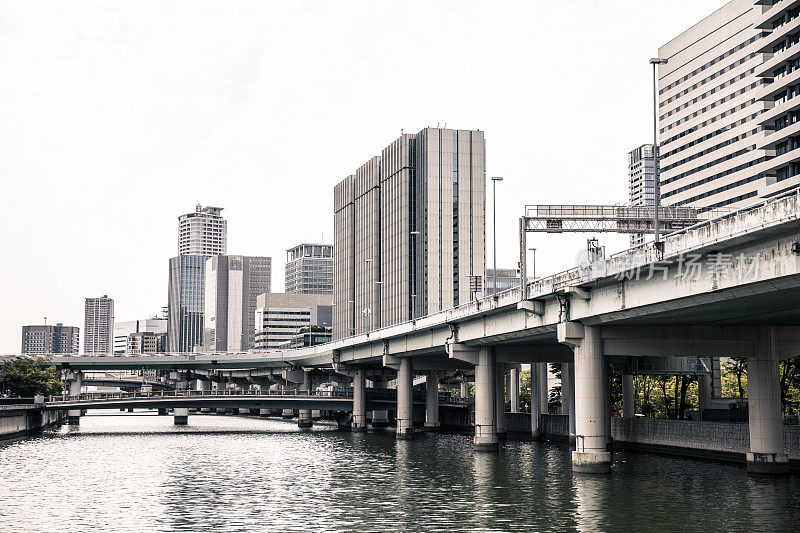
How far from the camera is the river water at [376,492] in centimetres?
4188

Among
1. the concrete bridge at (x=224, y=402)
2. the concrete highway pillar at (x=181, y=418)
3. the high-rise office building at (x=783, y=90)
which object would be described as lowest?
the concrete highway pillar at (x=181, y=418)

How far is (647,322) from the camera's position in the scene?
201 feet

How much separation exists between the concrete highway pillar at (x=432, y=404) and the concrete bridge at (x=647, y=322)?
22667mm

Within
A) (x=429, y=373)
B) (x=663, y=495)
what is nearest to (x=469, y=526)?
(x=663, y=495)

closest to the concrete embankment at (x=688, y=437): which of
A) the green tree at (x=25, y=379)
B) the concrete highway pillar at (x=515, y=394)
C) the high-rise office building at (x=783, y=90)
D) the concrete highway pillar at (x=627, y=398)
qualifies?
the concrete highway pillar at (x=627, y=398)

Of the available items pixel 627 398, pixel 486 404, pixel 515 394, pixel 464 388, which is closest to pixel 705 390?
pixel 627 398

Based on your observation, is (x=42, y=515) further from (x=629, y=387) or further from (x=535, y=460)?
(x=629, y=387)

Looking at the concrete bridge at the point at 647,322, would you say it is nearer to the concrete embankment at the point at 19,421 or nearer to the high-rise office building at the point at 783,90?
the concrete embankment at the point at 19,421

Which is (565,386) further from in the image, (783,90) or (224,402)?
(783,90)

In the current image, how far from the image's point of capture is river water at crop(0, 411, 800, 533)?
4188cm

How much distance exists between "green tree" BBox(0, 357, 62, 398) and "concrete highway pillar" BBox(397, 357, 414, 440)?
216 feet

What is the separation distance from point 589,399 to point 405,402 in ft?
173

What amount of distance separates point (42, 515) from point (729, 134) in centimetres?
16261

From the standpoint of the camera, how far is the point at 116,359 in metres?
168
